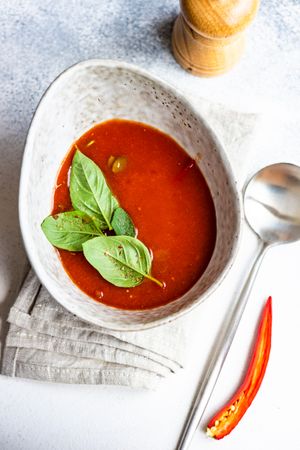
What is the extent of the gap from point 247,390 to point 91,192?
625mm

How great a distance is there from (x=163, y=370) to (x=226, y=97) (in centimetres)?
75

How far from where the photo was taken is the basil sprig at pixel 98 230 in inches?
59.7

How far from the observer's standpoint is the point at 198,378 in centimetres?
169

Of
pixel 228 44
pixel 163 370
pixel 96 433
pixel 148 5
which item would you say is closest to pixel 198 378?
pixel 163 370

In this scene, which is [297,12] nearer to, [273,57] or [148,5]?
[273,57]

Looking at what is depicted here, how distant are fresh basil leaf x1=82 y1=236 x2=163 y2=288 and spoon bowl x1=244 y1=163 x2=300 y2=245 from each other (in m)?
0.34

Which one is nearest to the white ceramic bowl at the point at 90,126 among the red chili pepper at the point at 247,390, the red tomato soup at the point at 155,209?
the red tomato soup at the point at 155,209

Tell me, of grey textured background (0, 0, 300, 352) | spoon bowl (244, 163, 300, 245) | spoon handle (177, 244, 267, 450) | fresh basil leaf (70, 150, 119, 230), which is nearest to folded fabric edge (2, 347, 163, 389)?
spoon handle (177, 244, 267, 450)

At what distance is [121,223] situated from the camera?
155cm

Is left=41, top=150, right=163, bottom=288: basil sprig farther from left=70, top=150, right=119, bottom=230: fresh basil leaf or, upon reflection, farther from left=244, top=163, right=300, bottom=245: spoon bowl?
left=244, top=163, right=300, bottom=245: spoon bowl

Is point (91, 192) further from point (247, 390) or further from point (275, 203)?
point (247, 390)

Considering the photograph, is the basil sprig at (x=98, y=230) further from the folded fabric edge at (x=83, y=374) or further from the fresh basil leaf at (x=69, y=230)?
the folded fabric edge at (x=83, y=374)

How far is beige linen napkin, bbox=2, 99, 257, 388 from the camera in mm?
1611

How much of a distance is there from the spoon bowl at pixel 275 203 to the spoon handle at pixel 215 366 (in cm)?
12
